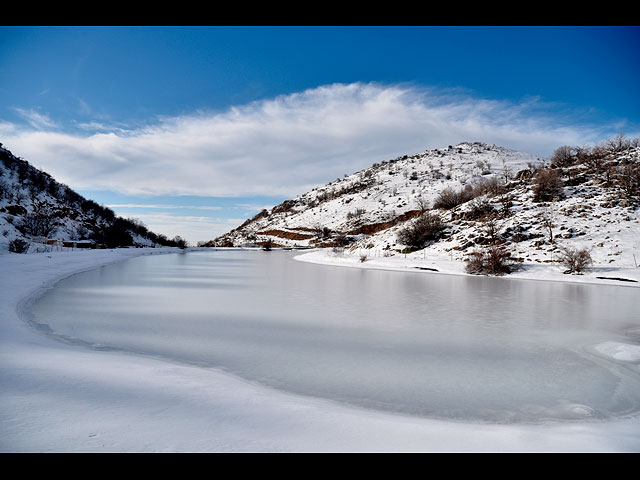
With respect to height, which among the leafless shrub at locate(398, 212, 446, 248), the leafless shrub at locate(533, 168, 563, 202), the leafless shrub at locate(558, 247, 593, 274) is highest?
the leafless shrub at locate(533, 168, 563, 202)

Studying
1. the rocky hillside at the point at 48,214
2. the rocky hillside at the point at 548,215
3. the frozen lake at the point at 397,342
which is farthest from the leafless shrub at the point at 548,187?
the rocky hillside at the point at 48,214

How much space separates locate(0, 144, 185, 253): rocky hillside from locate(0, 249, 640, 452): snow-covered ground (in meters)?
37.9

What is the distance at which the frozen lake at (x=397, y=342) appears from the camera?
3621 millimetres

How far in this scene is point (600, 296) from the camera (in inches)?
444

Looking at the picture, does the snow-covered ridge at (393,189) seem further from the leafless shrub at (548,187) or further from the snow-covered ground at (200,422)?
the snow-covered ground at (200,422)

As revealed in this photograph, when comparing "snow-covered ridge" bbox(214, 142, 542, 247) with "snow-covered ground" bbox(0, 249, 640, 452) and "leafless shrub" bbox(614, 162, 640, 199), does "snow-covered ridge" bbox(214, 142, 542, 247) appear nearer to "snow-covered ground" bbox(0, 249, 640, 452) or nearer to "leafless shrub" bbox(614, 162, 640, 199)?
"leafless shrub" bbox(614, 162, 640, 199)


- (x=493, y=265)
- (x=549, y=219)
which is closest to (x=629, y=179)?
(x=549, y=219)

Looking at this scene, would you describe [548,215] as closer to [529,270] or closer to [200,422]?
[529,270]

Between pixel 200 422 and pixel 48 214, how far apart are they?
5774 cm

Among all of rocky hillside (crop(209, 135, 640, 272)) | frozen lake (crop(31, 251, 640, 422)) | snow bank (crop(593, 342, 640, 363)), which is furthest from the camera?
rocky hillside (crop(209, 135, 640, 272))

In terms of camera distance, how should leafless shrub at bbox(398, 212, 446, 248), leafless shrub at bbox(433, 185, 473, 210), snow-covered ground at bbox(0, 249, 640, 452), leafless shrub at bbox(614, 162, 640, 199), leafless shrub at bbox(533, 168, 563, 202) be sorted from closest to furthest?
1. snow-covered ground at bbox(0, 249, 640, 452)
2. leafless shrub at bbox(614, 162, 640, 199)
3. leafless shrub at bbox(533, 168, 563, 202)
4. leafless shrub at bbox(398, 212, 446, 248)
5. leafless shrub at bbox(433, 185, 473, 210)

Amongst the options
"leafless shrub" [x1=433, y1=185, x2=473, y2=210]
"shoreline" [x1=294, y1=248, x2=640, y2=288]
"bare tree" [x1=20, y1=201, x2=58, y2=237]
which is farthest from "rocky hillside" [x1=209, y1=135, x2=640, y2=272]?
"bare tree" [x1=20, y1=201, x2=58, y2=237]

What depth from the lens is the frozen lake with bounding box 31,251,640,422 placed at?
362 centimetres
